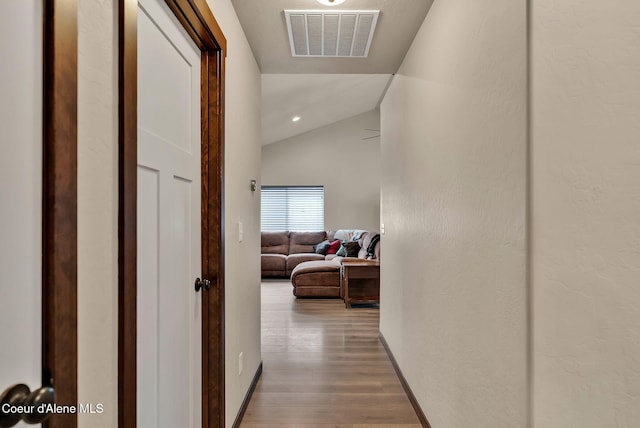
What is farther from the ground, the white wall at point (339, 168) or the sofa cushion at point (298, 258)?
the white wall at point (339, 168)

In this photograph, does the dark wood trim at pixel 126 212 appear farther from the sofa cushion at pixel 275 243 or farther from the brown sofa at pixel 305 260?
the sofa cushion at pixel 275 243

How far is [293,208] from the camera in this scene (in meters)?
8.39

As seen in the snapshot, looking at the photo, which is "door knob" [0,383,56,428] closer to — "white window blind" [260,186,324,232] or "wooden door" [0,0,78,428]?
"wooden door" [0,0,78,428]

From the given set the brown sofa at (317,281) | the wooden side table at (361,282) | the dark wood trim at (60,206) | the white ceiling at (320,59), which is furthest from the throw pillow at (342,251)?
the dark wood trim at (60,206)

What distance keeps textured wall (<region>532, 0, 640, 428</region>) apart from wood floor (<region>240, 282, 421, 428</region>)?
1495mm

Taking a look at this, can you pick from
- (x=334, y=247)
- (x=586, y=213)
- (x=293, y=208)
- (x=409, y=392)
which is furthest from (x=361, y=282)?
(x=586, y=213)

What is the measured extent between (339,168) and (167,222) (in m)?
7.10

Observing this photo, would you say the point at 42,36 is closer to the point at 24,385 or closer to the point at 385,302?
the point at 24,385

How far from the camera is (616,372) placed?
771 millimetres

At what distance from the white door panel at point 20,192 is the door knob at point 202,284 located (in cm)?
102

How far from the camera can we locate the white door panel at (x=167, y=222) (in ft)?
3.96

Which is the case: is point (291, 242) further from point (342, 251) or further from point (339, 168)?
point (339, 168)

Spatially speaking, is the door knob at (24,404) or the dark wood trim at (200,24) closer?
the door knob at (24,404)

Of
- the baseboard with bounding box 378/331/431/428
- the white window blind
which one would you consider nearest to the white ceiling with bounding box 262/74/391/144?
the white window blind
